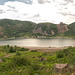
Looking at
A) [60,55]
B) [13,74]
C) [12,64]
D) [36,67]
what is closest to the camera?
[13,74]

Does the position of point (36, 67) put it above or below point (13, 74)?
below

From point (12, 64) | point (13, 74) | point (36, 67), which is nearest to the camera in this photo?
point (13, 74)

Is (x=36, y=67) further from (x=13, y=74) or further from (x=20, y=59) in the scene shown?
(x=13, y=74)

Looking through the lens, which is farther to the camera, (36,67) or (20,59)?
(20,59)

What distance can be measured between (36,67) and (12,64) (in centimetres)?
769

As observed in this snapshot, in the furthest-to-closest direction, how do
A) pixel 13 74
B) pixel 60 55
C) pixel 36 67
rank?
pixel 60 55 < pixel 36 67 < pixel 13 74

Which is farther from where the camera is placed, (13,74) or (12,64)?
(12,64)

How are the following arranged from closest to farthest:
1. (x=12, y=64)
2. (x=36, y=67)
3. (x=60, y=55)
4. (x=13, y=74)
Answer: (x=13, y=74)
(x=36, y=67)
(x=12, y=64)
(x=60, y=55)

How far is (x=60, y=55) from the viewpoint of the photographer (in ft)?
116

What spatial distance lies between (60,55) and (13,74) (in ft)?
91.6

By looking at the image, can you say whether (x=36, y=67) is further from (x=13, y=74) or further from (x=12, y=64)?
(x=13, y=74)

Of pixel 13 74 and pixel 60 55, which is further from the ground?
pixel 13 74

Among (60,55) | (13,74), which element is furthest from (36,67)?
(60,55)

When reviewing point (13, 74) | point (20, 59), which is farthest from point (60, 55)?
point (13, 74)
